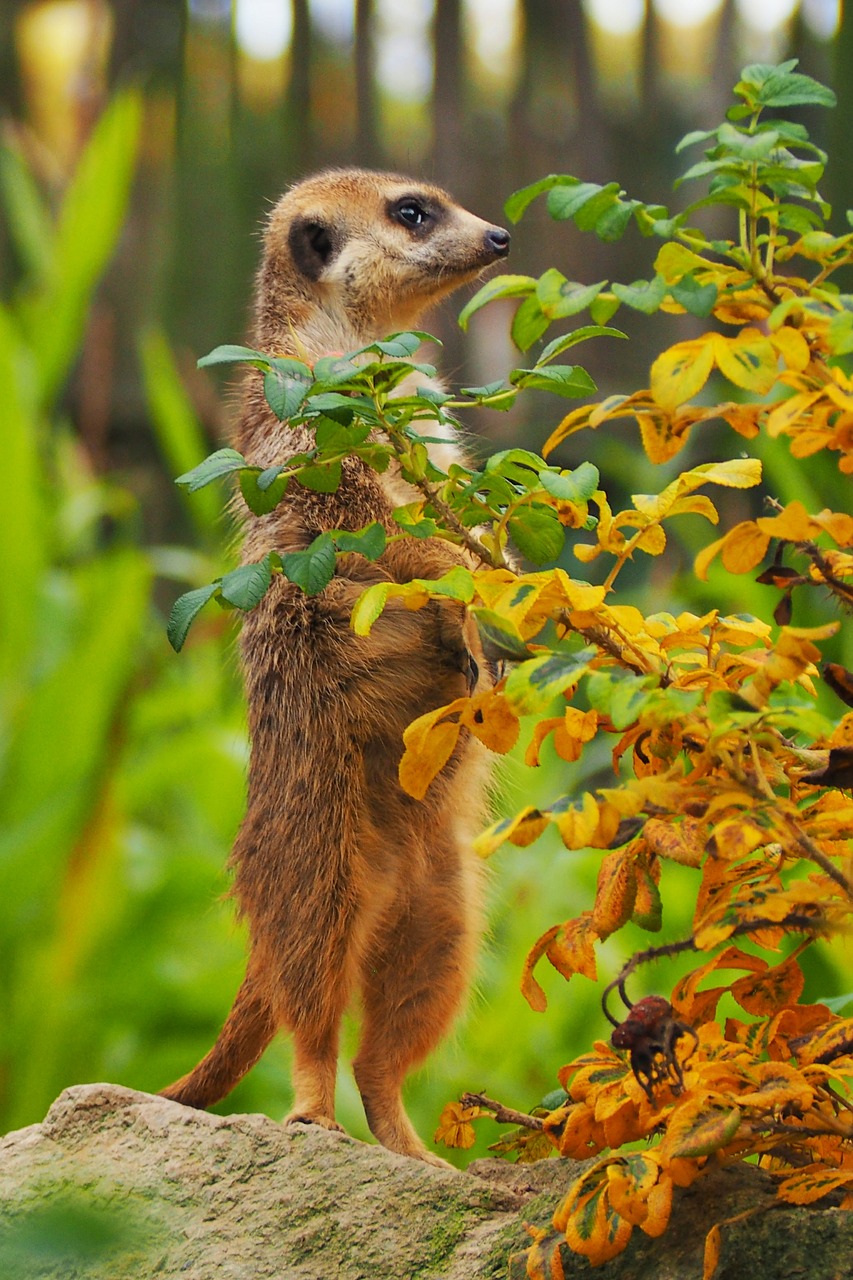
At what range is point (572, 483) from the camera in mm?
893

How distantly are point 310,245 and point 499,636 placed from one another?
1.09 metres

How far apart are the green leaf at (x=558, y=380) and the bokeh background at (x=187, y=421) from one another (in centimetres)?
86

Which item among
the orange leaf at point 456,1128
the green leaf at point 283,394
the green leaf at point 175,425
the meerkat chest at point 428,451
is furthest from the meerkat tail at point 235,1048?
the green leaf at point 175,425

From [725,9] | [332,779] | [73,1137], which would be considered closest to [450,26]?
[725,9]

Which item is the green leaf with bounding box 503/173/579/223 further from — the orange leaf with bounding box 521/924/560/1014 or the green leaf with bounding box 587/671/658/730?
the orange leaf with bounding box 521/924/560/1014

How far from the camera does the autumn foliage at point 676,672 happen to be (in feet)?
2.64

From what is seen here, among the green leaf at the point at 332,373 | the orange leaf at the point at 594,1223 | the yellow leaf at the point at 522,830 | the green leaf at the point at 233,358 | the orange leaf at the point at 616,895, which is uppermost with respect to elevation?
the green leaf at the point at 233,358

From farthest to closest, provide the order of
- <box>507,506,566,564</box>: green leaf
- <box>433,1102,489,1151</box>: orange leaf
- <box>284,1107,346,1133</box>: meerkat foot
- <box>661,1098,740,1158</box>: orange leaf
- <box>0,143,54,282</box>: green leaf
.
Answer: <box>0,143,54,282</box>: green leaf → <box>284,1107,346,1133</box>: meerkat foot → <box>433,1102,489,1151</box>: orange leaf → <box>507,506,566,564</box>: green leaf → <box>661,1098,740,1158</box>: orange leaf

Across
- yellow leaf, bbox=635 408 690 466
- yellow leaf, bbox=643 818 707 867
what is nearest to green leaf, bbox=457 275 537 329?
yellow leaf, bbox=635 408 690 466

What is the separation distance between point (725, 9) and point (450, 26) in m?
0.74

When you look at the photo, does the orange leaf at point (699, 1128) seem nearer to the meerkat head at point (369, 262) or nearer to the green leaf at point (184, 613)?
the green leaf at point (184, 613)

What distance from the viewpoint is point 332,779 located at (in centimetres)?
136

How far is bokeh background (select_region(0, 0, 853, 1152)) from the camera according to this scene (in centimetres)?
241

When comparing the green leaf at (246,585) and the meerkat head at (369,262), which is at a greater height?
the meerkat head at (369,262)
